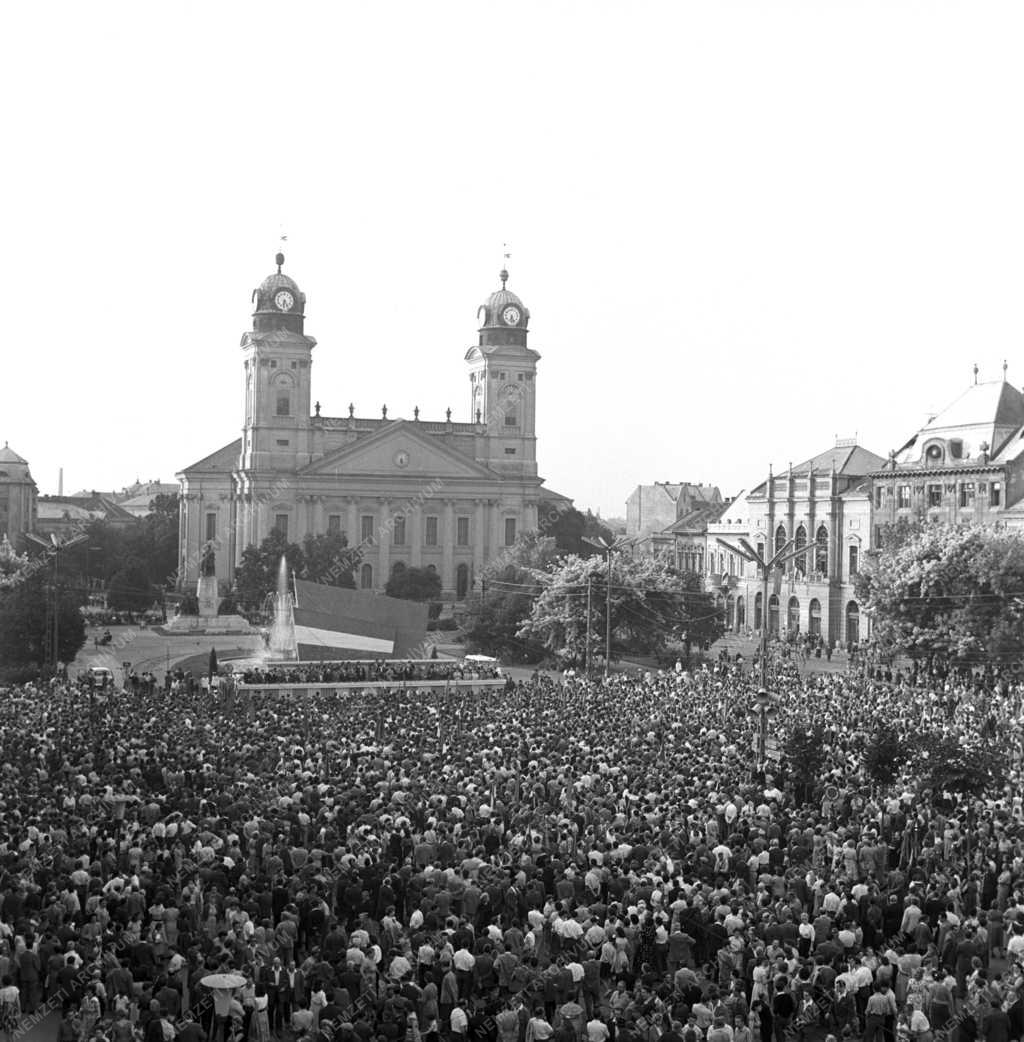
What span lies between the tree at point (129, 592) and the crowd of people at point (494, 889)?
55.5 m

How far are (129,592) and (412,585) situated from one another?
16789mm

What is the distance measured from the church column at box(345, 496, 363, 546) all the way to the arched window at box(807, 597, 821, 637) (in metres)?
31.3

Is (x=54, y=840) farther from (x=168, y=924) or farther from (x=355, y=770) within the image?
(x=355, y=770)

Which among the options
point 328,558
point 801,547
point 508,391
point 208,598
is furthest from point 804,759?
point 508,391

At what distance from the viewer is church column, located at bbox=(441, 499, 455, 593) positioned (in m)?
101

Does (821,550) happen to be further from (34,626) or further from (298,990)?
(298,990)

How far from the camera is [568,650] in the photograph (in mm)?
59781

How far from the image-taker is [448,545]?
331 feet

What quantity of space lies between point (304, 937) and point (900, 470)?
62536 mm

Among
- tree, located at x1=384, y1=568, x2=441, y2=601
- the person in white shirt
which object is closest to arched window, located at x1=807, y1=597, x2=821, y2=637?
tree, located at x1=384, y1=568, x2=441, y2=601

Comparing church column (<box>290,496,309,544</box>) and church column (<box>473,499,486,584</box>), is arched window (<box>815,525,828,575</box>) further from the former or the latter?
church column (<box>290,496,309,544</box>)

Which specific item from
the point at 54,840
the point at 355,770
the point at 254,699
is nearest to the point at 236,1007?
the point at 54,840

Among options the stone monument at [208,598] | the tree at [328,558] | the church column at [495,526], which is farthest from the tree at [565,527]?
the stone monument at [208,598]

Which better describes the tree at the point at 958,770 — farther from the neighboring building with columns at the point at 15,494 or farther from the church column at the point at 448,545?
the neighboring building with columns at the point at 15,494
